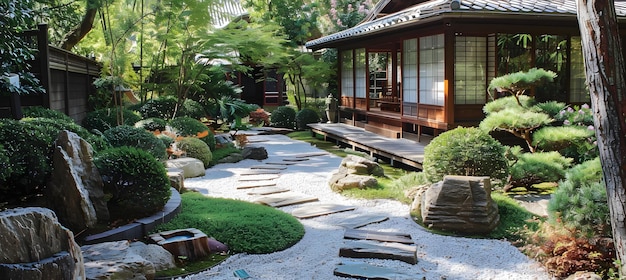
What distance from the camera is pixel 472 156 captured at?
26.2ft

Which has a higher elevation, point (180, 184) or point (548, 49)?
point (548, 49)

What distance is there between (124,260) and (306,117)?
16527 millimetres

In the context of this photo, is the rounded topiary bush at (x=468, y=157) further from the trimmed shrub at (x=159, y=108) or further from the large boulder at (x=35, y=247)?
the trimmed shrub at (x=159, y=108)

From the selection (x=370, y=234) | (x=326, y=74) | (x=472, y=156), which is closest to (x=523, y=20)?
(x=472, y=156)

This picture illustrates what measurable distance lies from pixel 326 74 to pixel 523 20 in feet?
36.4

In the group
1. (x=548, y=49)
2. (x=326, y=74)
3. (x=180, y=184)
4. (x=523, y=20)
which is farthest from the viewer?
(x=326, y=74)

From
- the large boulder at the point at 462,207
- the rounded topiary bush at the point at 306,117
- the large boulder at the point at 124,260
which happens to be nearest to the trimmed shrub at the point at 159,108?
the rounded topiary bush at the point at 306,117

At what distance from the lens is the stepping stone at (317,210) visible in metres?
7.53

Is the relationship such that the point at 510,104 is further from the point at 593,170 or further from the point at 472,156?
the point at 593,170

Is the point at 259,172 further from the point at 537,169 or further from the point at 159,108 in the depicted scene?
the point at 159,108

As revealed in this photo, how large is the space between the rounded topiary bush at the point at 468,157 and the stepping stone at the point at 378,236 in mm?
2058

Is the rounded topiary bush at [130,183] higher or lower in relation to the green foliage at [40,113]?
lower

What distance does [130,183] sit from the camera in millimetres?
6141

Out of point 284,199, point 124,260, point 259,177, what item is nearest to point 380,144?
point 259,177
